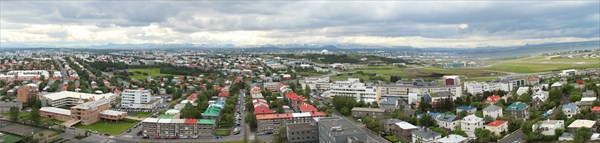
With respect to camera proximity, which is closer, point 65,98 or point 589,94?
point 589,94

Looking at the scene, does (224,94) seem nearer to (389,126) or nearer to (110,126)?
(110,126)

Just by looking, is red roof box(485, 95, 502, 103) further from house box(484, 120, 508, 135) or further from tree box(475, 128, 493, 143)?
tree box(475, 128, 493, 143)

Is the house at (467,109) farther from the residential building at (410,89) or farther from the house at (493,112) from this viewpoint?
the residential building at (410,89)

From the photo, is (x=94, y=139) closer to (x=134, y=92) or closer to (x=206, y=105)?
(x=206, y=105)

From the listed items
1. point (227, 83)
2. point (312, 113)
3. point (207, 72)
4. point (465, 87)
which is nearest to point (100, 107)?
point (312, 113)

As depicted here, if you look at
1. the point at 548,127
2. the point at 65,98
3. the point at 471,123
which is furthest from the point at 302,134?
the point at 65,98

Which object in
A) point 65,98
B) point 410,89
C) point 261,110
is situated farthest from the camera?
point 410,89

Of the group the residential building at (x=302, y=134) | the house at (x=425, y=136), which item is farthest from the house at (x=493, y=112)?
the residential building at (x=302, y=134)
